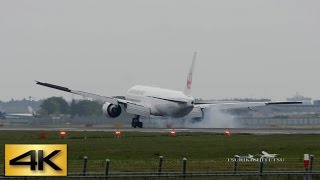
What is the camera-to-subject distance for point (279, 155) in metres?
57.2

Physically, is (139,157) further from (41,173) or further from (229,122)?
(229,122)

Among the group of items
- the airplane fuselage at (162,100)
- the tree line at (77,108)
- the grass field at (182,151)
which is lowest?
the grass field at (182,151)

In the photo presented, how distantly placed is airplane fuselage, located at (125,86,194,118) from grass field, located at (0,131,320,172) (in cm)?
3238

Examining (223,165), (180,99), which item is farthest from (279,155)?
(180,99)

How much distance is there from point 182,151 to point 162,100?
55.2 m

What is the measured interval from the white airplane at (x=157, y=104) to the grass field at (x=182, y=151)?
1312 inches

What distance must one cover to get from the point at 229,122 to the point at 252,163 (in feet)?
262

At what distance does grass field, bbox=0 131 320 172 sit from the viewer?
46344mm

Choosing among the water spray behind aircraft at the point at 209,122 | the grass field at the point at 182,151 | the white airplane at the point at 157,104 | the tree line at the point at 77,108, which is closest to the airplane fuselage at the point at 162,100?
the white airplane at the point at 157,104

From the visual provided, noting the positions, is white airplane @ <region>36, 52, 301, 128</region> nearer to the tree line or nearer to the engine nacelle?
the engine nacelle

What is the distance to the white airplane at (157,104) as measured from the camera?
114925 mm

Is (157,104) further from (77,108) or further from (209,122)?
(77,108)

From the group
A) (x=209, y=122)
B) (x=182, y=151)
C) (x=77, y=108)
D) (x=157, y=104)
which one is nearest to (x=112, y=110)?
(x=157, y=104)

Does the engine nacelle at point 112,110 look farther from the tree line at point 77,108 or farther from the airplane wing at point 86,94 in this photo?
the tree line at point 77,108
